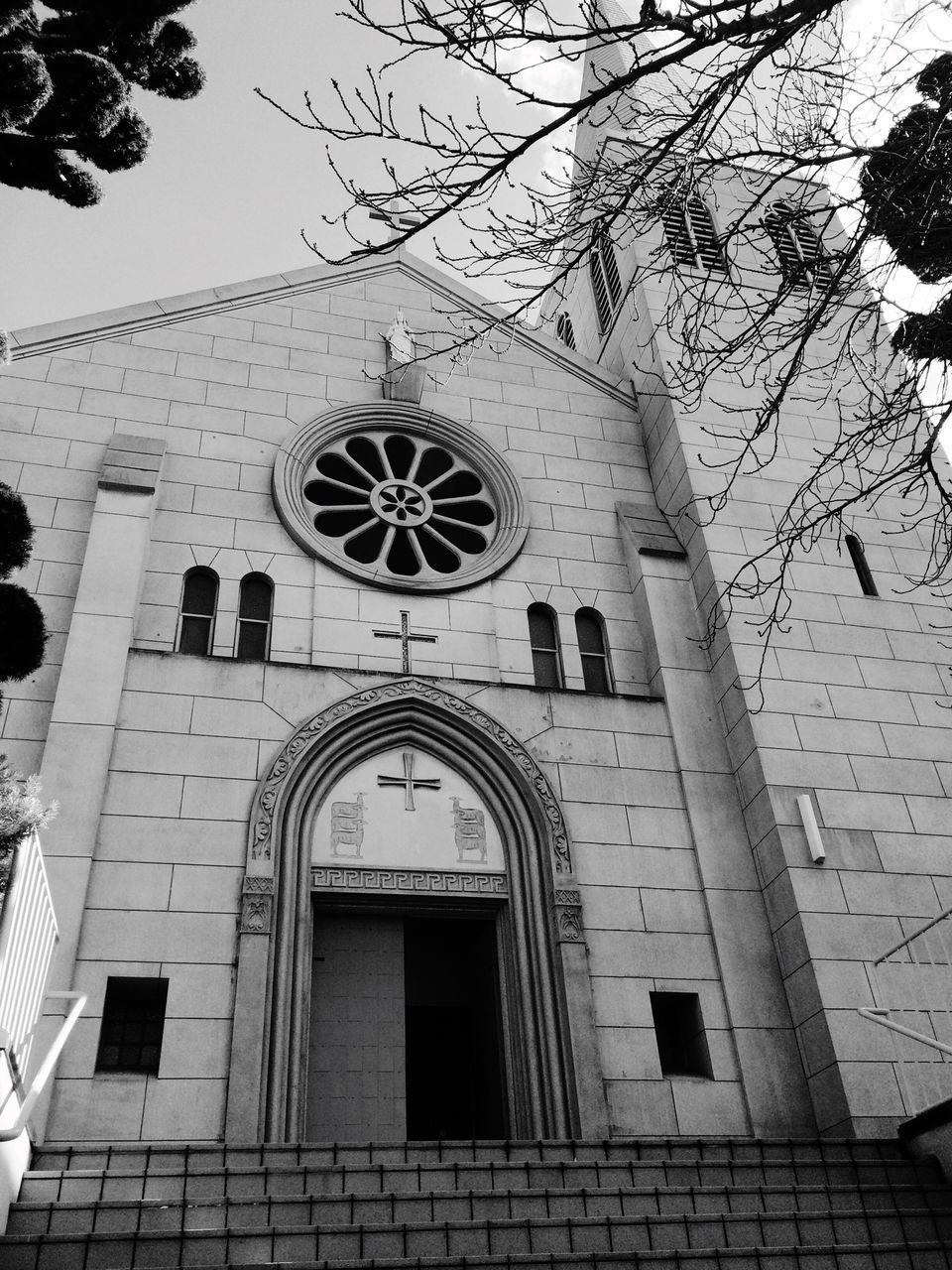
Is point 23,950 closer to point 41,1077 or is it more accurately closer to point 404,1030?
point 41,1077

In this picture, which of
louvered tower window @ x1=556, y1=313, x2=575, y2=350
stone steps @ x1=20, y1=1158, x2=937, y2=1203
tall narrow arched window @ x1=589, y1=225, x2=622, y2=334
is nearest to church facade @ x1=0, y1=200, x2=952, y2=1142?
stone steps @ x1=20, y1=1158, x2=937, y2=1203

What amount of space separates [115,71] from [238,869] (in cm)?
686

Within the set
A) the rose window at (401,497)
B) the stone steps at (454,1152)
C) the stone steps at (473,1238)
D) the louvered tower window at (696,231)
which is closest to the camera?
the stone steps at (473,1238)

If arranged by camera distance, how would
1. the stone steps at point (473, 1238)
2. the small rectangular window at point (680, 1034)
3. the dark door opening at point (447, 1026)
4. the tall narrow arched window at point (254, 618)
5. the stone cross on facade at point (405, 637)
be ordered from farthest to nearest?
the stone cross on facade at point (405, 637) < the tall narrow arched window at point (254, 618) < the dark door opening at point (447, 1026) < the small rectangular window at point (680, 1034) < the stone steps at point (473, 1238)

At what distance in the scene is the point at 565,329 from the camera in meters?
20.9

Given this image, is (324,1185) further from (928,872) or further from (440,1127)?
(928,872)

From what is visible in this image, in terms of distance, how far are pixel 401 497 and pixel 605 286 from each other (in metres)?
6.93

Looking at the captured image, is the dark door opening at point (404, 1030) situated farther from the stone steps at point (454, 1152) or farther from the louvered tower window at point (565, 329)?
the louvered tower window at point (565, 329)

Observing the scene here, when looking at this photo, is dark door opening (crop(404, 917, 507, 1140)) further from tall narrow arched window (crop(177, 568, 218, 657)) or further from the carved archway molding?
tall narrow arched window (crop(177, 568, 218, 657))

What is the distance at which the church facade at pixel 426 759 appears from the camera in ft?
30.6

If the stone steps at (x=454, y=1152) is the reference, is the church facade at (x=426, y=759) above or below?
above

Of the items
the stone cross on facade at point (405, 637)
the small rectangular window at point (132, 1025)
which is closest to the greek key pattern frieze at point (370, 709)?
the stone cross on facade at point (405, 637)

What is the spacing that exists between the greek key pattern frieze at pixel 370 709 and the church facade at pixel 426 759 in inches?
1.4

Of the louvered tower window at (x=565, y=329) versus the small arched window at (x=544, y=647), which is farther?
the louvered tower window at (x=565, y=329)
